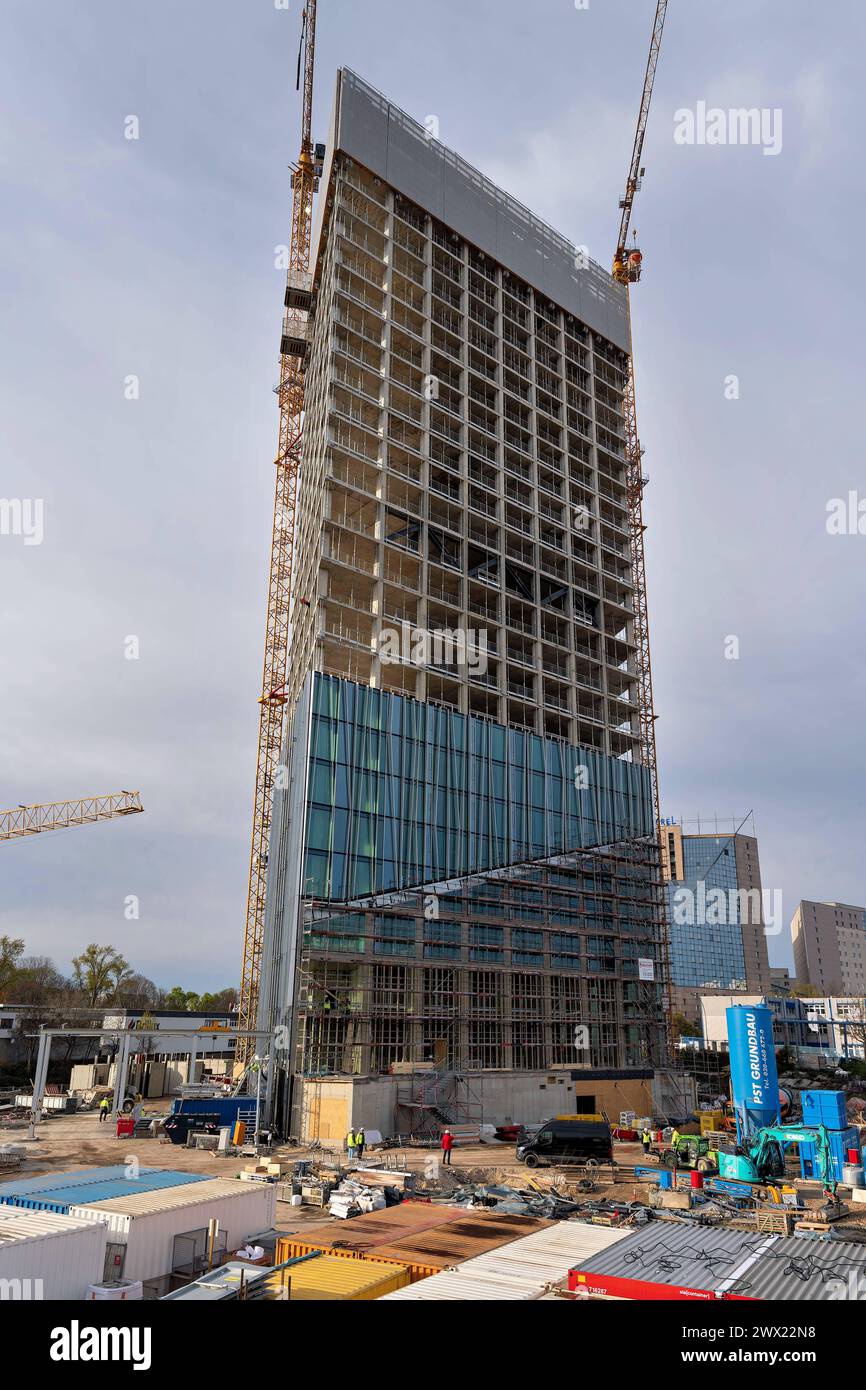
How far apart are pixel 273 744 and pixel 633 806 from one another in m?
37.7

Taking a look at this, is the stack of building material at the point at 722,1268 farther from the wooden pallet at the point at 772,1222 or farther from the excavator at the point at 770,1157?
the excavator at the point at 770,1157

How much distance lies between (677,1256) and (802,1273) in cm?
231

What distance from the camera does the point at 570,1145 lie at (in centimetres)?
3988

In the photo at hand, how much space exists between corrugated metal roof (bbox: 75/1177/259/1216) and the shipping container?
4906mm

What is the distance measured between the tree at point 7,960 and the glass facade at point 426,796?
67.5 meters

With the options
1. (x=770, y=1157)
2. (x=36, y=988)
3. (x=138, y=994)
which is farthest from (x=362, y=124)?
(x=138, y=994)

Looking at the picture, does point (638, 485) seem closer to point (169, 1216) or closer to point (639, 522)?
point (639, 522)

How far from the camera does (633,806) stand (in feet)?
270

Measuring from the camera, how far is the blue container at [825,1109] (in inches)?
1524

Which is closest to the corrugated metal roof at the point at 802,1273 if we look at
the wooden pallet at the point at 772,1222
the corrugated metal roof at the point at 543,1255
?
the corrugated metal roof at the point at 543,1255

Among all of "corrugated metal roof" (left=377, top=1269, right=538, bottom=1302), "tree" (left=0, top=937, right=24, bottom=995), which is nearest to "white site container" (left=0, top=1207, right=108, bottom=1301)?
"corrugated metal roof" (left=377, top=1269, right=538, bottom=1302)

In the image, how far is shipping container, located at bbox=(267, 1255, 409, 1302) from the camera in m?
16.4

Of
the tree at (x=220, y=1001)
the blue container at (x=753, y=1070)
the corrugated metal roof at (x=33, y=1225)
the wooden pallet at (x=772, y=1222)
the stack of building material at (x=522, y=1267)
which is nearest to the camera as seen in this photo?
the stack of building material at (x=522, y=1267)

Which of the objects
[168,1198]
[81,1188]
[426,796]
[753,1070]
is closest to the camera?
[168,1198]
